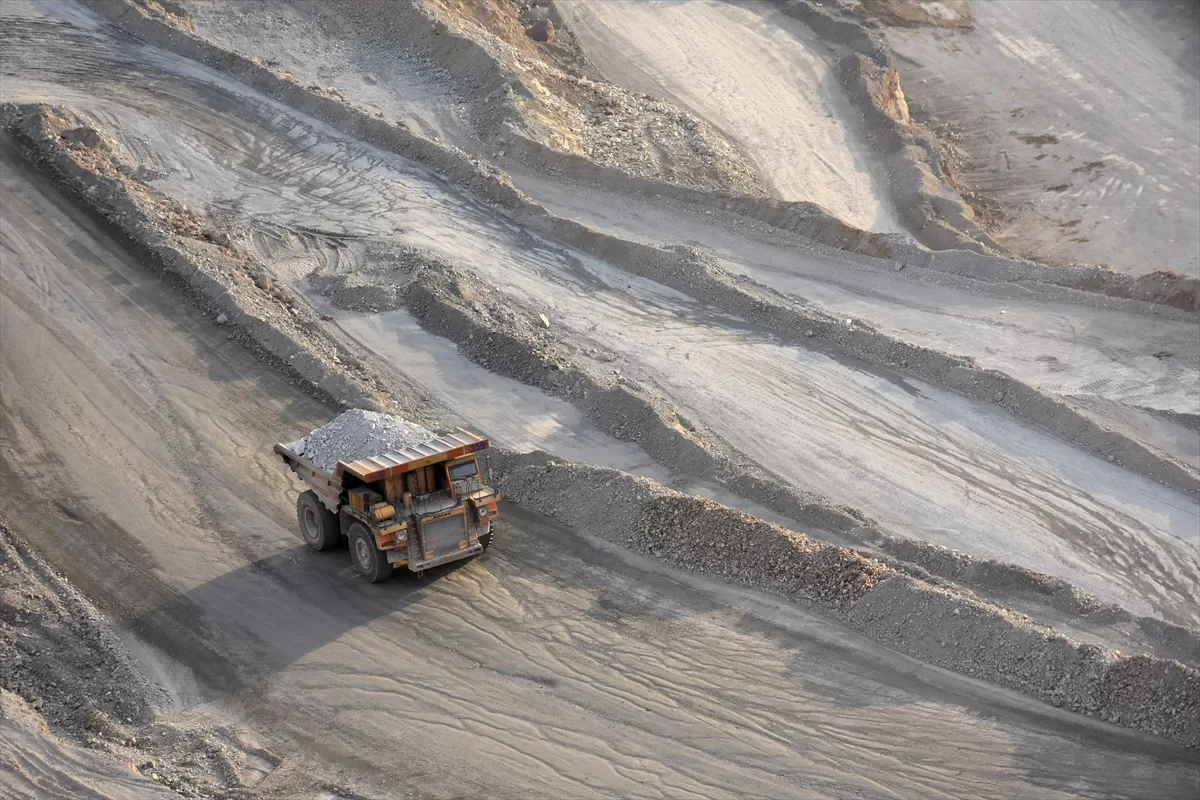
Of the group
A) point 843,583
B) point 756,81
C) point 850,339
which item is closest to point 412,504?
point 843,583

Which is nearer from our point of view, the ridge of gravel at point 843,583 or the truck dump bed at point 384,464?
the ridge of gravel at point 843,583

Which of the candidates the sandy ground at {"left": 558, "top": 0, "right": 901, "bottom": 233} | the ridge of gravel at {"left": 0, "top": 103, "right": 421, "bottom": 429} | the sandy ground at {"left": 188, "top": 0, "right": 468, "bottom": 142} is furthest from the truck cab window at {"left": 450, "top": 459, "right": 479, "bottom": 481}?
the sandy ground at {"left": 558, "top": 0, "right": 901, "bottom": 233}

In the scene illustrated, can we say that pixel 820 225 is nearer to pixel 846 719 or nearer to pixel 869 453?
pixel 869 453

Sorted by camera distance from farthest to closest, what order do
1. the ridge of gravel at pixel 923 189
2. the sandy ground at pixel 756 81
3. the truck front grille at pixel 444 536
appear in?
the sandy ground at pixel 756 81
the ridge of gravel at pixel 923 189
the truck front grille at pixel 444 536

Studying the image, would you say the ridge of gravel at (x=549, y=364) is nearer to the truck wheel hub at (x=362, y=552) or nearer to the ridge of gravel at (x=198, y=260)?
A: the ridge of gravel at (x=198, y=260)

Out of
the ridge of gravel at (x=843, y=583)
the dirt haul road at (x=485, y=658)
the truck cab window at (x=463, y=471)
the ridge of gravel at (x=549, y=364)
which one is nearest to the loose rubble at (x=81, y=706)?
the dirt haul road at (x=485, y=658)

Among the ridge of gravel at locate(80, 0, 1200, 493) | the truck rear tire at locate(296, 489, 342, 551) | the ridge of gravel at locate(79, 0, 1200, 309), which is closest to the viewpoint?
the truck rear tire at locate(296, 489, 342, 551)

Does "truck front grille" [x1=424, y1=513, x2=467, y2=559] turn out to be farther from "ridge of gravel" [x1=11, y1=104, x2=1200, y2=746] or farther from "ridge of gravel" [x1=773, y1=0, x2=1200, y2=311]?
"ridge of gravel" [x1=773, y1=0, x2=1200, y2=311]
